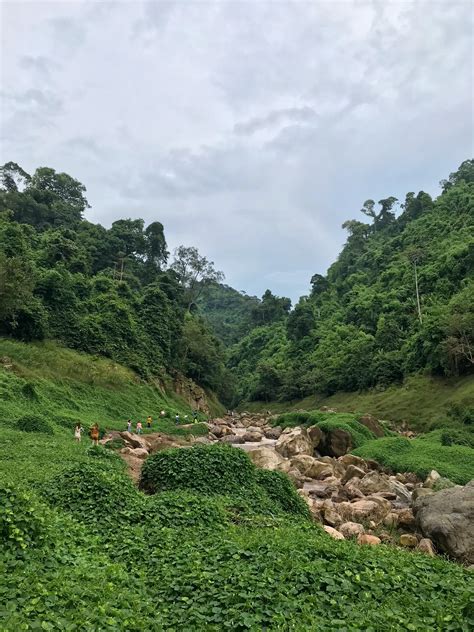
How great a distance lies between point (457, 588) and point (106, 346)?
4410cm

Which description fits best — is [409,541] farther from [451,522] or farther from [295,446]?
[295,446]

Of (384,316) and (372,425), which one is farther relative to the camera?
(384,316)

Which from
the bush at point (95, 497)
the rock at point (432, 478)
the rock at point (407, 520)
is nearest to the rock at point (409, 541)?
the rock at point (407, 520)

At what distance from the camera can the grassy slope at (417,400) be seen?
138 feet

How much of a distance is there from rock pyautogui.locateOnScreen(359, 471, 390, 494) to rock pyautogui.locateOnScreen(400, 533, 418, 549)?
706 cm

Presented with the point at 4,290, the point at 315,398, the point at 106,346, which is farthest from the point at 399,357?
the point at 4,290

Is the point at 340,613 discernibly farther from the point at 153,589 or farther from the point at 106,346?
the point at 106,346

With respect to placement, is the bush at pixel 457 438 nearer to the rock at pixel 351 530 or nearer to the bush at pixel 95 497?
the rock at pixel 351 530

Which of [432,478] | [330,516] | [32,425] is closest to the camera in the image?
[330,516]

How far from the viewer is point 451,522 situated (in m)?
12.5

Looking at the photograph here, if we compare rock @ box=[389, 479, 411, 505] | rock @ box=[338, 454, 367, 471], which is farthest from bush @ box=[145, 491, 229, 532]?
rock @ box=[338, 454, 367, 471]

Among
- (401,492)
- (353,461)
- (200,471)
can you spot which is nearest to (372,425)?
(353,461)

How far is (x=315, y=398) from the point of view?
69.4m

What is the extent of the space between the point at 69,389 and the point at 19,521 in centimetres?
2947
